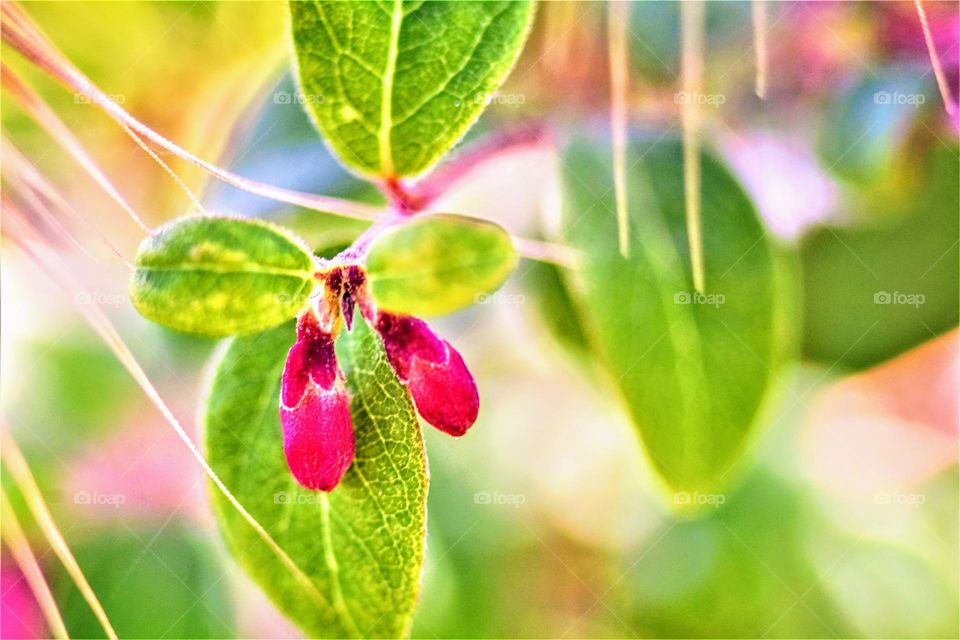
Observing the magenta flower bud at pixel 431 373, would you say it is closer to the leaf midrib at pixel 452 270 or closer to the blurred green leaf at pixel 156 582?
the leaf midrib at pixel 452 270

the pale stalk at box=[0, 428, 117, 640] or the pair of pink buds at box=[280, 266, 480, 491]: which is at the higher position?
the pair of pink buds at box=[280, 266, 480, 491]

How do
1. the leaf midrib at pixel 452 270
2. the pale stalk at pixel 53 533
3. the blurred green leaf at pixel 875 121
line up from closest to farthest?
1. the leaf midrib at pixel 452 270
2. the pale stalk at pixel 53 533
3. the blurred green leaf at pixel 875 121

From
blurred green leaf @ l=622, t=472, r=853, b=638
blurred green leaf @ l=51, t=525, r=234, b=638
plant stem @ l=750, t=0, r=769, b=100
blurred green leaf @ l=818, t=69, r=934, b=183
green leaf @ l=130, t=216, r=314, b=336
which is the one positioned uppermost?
plant stem @ l=750, t=0, r=769, b=100

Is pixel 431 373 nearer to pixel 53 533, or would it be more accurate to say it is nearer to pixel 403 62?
pixel 403 62

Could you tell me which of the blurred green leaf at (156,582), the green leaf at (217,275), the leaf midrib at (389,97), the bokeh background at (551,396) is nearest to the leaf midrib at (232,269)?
the green leaf at (217,275)

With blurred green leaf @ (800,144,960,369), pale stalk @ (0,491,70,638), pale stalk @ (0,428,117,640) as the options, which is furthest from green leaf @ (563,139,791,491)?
pale stalk @ (0,491,70,638)

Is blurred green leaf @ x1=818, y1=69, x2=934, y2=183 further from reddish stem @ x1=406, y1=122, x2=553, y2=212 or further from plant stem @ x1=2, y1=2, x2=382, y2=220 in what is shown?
plant stem @ x1=2, y1=2, x2=382, y2=220

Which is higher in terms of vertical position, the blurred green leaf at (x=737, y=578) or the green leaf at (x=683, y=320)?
the green leaf at (x=683, y=320)
